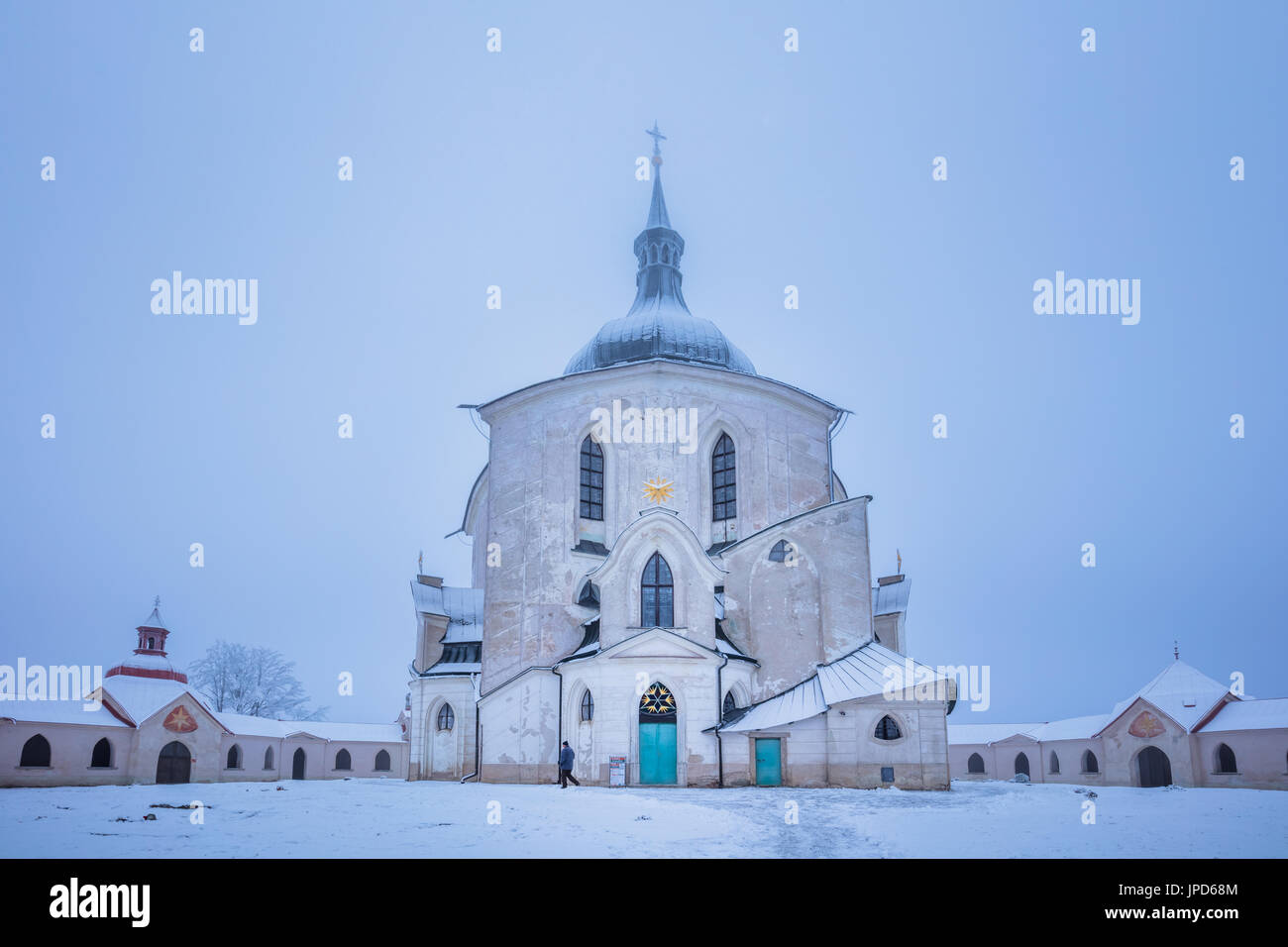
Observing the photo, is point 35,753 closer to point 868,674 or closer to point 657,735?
point 657,735

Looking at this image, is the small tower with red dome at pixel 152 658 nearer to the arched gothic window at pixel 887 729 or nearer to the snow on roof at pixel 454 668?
the snow on roof at pixel 454 668

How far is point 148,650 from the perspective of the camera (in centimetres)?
4003

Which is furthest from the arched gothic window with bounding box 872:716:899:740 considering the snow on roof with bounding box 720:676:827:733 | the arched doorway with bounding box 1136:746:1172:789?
the arched doorway with bounding box 1136:746:1172:789

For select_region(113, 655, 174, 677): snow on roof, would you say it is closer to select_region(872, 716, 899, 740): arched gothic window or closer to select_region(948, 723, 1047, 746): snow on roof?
select_region(872, 716, 899, 740): arched gothic window

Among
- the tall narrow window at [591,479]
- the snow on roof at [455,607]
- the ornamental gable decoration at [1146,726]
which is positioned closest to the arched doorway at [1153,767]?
the ornamental gable decoration at [1146,726]

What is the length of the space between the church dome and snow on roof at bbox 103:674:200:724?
64.3 feet

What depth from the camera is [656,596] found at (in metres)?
29.3

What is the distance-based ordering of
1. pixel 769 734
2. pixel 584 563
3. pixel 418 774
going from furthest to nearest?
pixel 418 774
pixel 584 563
pixel 769 734

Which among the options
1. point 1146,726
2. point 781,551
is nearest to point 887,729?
point 781,551

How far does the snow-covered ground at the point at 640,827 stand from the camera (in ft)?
34.6

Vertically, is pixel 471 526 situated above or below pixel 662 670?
above
